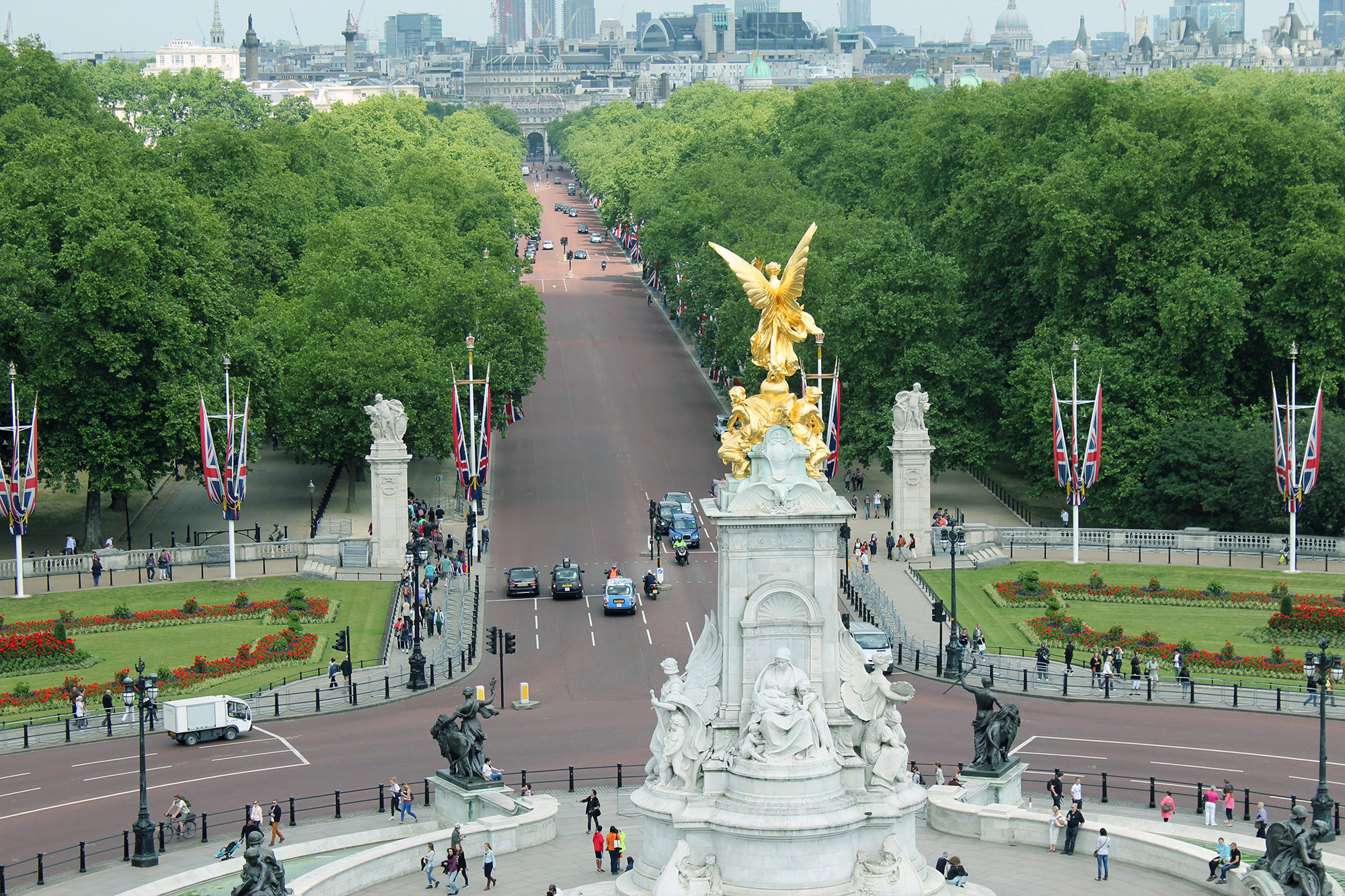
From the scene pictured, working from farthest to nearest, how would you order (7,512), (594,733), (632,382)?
(632,382)
(7,512)
(594,733)

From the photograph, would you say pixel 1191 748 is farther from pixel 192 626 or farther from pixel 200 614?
pixel 200 614

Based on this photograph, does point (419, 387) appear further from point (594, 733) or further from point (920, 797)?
point (920, 797)

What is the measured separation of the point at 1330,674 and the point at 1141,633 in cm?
749

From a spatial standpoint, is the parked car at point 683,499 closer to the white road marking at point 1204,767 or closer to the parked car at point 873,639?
the parked car at point 873,639

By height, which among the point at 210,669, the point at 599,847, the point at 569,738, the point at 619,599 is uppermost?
the point at 619,599

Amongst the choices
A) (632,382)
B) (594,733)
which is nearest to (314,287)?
(632,382)

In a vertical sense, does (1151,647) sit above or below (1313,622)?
below

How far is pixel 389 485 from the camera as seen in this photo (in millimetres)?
73875

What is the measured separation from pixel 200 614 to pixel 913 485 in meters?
27.6

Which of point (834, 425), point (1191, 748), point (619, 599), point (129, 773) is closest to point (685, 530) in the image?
point (834, 425)

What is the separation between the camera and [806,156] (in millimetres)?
149750

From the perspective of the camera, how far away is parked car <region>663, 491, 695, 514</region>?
81.4 metres

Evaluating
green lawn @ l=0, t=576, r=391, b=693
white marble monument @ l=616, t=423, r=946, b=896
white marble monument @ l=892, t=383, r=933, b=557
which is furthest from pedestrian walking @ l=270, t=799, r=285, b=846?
white marble monument @ l=892, t=383, r=933, b=557

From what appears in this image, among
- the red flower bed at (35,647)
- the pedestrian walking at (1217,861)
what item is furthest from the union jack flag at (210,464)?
the pedestrian walking at (1217,861)
